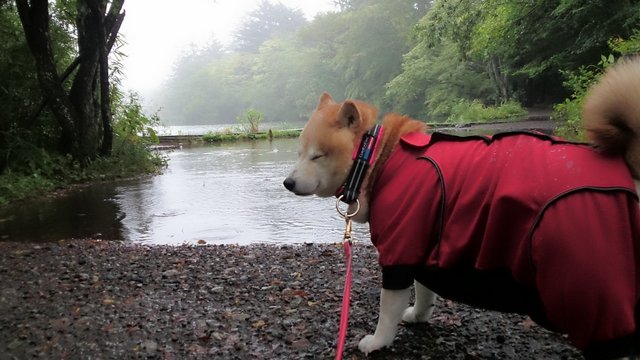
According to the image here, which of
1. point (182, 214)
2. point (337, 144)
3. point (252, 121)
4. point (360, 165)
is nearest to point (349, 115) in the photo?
point (337, 144)

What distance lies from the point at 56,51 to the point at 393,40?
44.8 metres

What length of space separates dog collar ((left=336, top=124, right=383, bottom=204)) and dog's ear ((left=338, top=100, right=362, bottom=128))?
13cm

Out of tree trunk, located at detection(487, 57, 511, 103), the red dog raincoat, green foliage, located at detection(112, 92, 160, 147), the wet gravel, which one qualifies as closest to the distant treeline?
tree trunk, located at detection(487, 57, 511, 103)

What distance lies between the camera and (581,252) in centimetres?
178

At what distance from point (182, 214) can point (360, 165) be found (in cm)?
589

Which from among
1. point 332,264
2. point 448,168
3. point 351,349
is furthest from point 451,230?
point 332,264

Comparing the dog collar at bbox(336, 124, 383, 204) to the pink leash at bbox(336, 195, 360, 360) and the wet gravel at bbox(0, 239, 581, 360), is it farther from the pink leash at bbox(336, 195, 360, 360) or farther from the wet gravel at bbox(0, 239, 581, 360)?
the wet gravel at bbox(0, 239, 581, 360)

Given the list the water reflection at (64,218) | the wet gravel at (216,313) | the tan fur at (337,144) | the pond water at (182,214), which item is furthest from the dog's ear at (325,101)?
the water reflection at (64,218)

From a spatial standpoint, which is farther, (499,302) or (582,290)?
(499,302)

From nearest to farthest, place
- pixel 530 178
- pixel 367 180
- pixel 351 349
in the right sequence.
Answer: pixel 530 178, pixel 367 180, pixel 351 349

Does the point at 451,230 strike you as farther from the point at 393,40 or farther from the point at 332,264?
the point at 393,40

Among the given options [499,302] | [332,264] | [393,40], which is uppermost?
[393,40]

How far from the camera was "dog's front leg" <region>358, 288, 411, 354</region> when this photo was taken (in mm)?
2570

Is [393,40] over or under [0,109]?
over
